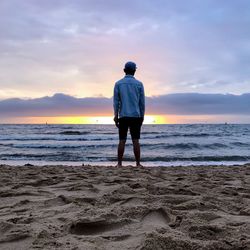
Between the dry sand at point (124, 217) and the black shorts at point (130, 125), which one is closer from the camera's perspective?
the dry sand at point (124, 217)

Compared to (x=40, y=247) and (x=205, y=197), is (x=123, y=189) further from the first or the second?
(x=40, y=247)

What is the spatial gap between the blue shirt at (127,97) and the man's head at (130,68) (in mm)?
75

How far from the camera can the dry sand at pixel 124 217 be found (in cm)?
219

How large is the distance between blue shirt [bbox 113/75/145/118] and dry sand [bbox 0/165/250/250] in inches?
113

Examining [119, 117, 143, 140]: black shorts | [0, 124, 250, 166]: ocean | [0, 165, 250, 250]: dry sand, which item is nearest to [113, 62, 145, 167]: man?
[119, 117, 143, 140]: black shorts

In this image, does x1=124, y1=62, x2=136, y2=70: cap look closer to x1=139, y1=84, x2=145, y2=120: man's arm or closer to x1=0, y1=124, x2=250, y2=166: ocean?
x1=139, y1=84, x2=145, y2=120: man's arm

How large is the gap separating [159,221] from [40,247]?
90 cm

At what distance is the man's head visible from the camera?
7.02 m

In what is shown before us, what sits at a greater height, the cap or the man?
the cap

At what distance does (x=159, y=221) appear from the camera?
2672 mm

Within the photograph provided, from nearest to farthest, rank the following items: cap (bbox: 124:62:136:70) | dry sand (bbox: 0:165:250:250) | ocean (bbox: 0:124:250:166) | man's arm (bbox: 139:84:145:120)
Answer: dry sand (bbox: 0:165:250:250)
cap (bbox: 124:62:136:70)
man's arm (bbox: 139:84:145:120)
ocean (bbox: 0:124:250:166)

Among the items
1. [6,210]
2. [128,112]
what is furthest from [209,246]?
[128,112]

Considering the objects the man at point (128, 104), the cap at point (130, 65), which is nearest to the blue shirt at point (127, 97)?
the man at point (128, 104)

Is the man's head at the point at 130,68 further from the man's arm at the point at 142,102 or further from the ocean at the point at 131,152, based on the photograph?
the ocean at the point at 131,152
